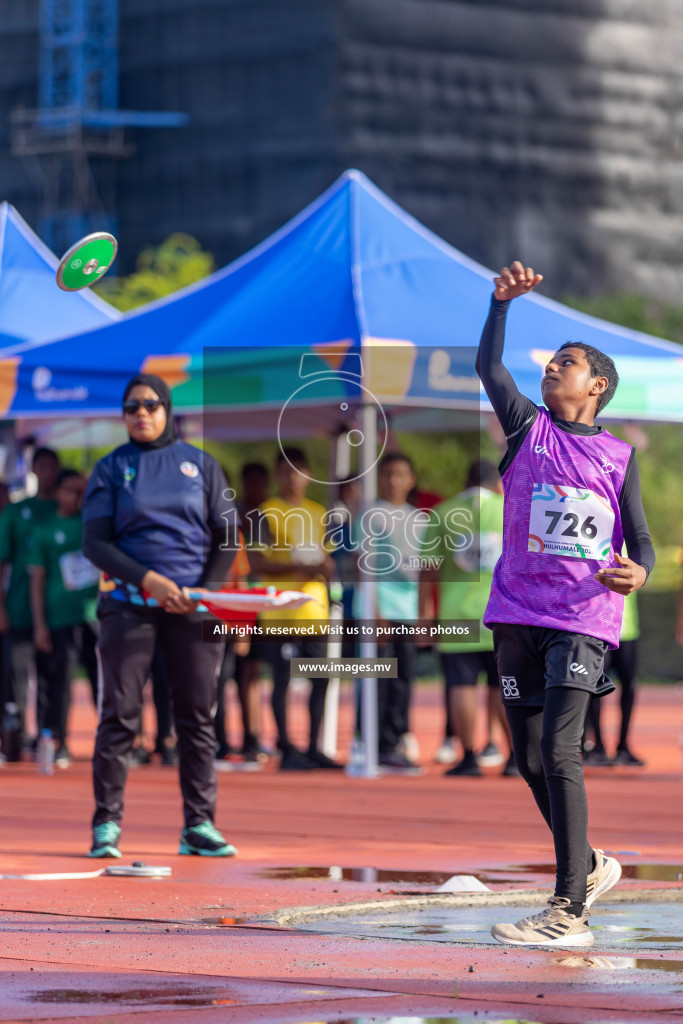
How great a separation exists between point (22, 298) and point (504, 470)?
30.3 feet

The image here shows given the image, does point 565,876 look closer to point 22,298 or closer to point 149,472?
point 149,472

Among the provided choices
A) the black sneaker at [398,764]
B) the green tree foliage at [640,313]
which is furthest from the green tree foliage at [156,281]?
the black sneaker at [398,764]

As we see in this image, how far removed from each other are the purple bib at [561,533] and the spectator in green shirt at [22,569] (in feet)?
22.0

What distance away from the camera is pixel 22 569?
39.4ft

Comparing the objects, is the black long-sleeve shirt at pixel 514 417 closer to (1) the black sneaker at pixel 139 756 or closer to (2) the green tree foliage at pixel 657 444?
(1) the black sneaker at pixel 139 756

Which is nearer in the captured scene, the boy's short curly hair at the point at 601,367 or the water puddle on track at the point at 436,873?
the boy's short curly hair at the point at 601,367

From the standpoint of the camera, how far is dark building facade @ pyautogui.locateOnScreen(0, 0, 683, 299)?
5266cm

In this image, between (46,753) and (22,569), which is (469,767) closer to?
(46,753)

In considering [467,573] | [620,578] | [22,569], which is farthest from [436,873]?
[22,569]

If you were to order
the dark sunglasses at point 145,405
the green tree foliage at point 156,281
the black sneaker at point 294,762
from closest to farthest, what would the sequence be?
the dark sunglasses at point 145,405 → the black sneaker at point 294,762 → the green tree foliage at point 156,281

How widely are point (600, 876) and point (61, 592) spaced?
6.80 meters

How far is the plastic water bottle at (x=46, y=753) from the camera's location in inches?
444

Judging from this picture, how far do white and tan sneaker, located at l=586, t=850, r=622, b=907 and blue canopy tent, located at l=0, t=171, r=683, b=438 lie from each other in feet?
18.6

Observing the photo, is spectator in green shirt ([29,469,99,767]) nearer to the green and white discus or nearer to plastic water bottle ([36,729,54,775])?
plastic water bottle ([36,729,54,775])
